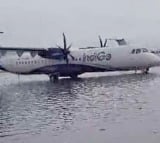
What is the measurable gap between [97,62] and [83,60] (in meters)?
1.34

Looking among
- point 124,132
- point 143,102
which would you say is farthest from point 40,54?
point 124,132

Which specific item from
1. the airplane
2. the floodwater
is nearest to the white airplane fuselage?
the airplane

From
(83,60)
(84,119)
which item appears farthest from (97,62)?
(84,119)

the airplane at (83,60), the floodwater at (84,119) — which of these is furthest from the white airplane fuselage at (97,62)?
the floodwater at (84,119)

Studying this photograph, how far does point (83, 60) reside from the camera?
38.8 metres

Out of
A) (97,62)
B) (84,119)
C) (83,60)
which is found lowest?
(84,119)

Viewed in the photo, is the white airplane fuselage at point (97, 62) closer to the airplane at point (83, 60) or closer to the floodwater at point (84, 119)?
the airplane at point (83, 60)

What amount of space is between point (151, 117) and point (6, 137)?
4492mm

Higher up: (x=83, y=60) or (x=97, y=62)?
(x=83, y=60)

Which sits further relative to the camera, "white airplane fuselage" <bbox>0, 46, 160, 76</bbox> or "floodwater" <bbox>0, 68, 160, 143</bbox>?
"white airplane fuselage" <bbox>0, 46, 160, 76</bbox>

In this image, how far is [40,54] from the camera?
40188 millimetres

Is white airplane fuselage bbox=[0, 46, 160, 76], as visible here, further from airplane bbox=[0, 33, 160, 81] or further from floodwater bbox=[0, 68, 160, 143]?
floodwater bbox=[0, 68, 160, 143]

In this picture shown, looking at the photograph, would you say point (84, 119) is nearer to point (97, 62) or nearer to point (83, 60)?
point (97, 62)

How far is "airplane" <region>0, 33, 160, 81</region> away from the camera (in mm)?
38219
